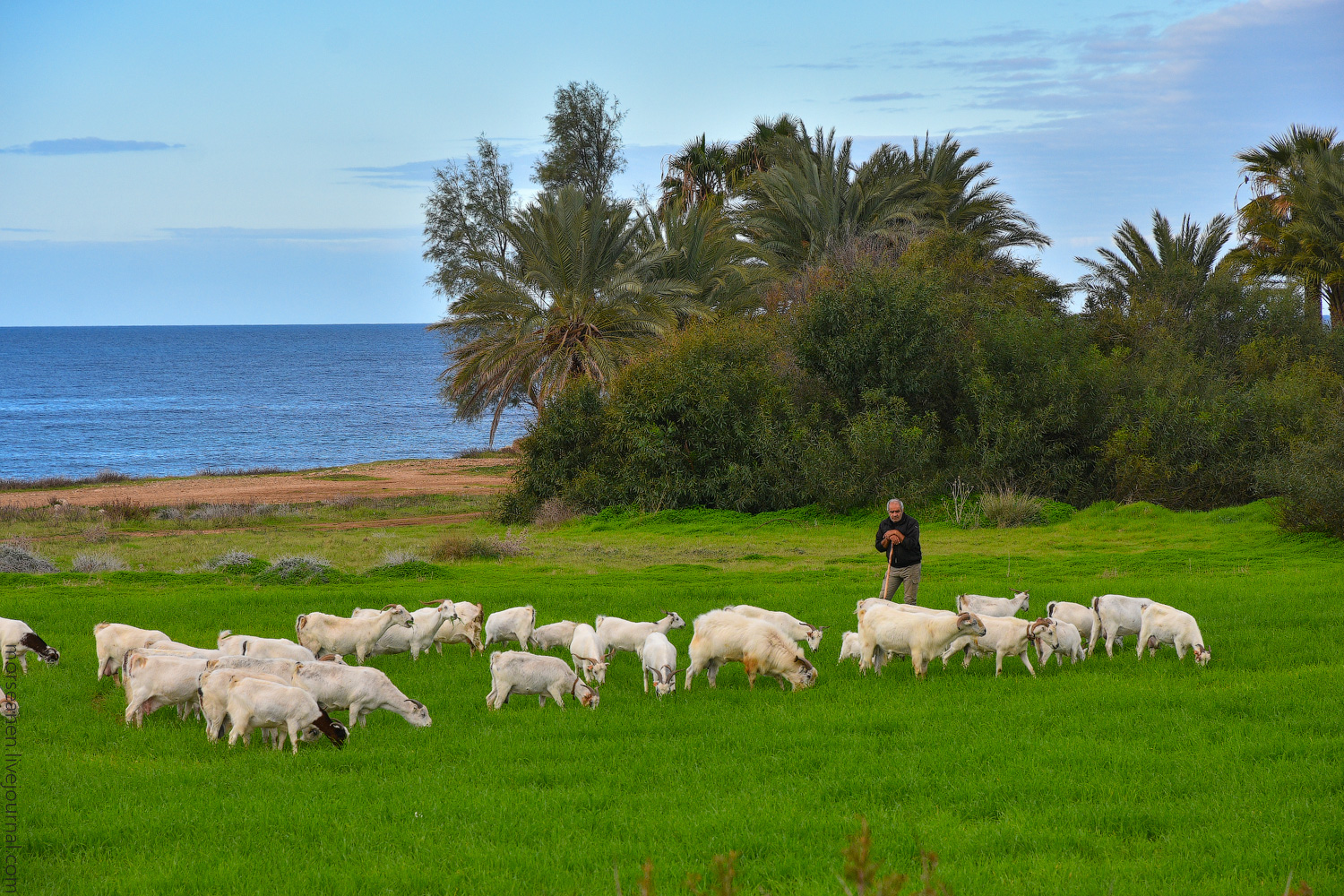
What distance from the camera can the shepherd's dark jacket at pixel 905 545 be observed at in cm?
1695

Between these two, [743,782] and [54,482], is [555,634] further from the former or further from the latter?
[54,482]

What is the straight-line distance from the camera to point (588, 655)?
14.2 meters

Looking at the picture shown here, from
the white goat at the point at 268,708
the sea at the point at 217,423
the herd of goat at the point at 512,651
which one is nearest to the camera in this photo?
the white goat at the point at 268,708

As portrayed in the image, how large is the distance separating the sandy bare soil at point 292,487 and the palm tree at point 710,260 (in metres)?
13.2

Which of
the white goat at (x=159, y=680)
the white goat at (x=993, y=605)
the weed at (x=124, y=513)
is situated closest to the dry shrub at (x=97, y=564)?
the weed at (x=124, y=513)

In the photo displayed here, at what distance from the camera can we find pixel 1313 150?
1849 inches

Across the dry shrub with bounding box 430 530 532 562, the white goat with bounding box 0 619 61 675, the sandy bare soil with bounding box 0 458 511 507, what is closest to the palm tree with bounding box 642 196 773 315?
the sandy bare soil with bounding box 0 458 511 507

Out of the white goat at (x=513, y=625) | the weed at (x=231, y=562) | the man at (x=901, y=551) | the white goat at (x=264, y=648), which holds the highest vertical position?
the man at (x=901, y=551)

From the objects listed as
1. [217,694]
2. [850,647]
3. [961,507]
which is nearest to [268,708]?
[217,694]

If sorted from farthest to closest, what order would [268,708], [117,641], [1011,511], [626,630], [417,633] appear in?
[1011,511], [417,633], [626,630], [117,641], [268,708]

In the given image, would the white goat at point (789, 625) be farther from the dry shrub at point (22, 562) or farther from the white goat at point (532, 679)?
the dry shrub at point (22, 562)

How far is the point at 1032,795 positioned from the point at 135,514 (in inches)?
1526

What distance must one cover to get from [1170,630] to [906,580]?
4.07m

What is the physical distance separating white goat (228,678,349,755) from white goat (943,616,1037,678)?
26.7ft
